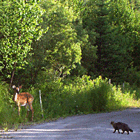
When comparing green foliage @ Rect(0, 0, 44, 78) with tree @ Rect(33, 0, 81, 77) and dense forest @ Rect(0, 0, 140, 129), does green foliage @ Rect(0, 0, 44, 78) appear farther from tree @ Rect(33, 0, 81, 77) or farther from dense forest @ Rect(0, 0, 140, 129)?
tree @ Rect(33, 0, 81, 77)

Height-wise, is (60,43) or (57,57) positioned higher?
(60,43)

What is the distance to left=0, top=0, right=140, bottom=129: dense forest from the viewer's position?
50.8 ft

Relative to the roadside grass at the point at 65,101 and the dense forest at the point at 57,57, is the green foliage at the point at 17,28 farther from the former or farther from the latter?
the roadside grass at the point at 65,101

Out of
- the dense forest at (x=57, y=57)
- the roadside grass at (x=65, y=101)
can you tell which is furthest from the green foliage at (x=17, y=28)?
the roadside grass at (x=65, y=101)

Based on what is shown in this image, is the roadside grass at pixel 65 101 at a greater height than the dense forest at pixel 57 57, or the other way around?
the dense forest at pixel 57 57

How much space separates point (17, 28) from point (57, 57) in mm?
9593

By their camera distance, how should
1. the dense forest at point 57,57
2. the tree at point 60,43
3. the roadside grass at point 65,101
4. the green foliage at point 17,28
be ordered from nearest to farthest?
the roadside grass at point 65,101 → the green foliage at point 17,28 → the dense forest at point 57,57 → the tree at point 60,43

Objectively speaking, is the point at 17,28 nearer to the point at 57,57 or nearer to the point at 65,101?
the point at 65,101

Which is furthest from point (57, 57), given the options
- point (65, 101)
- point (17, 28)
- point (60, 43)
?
point (17, 28)

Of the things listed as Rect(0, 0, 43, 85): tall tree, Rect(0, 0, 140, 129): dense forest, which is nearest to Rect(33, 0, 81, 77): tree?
Rect(0, 0, 140, 129): dense forest

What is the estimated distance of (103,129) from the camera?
421 inches

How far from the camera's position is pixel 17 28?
50.7 ft

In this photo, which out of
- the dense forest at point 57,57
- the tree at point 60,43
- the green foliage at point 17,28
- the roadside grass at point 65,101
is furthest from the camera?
the tree at point 60,43

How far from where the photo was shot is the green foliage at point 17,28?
15203 millimetres
